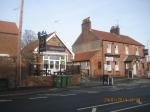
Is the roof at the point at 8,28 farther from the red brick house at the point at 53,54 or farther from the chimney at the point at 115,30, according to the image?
the chimney at the point at 115,30

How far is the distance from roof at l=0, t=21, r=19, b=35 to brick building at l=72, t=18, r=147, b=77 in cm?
1357

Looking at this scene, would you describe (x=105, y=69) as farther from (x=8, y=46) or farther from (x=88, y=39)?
(x=8, y=46)

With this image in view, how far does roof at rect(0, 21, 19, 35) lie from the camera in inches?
1328

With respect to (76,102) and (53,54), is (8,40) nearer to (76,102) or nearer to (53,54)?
(53,54)

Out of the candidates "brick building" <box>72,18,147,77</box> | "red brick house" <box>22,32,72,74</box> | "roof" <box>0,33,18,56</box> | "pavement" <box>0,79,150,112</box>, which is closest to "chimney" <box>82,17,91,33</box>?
"brick building" <box>72,18,147,77</box>

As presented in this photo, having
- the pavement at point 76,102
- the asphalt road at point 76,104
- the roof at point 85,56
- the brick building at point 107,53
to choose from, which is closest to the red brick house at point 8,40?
the pavement at point 76,102

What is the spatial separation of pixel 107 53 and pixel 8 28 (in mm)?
18218

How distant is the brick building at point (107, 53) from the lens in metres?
40.5

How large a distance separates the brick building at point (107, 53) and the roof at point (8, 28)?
13.6m

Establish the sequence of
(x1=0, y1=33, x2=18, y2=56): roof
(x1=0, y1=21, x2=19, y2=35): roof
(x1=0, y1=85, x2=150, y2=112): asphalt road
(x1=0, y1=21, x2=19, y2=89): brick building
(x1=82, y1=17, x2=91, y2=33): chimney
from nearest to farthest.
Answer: (x1=0, y1=85, x2=150, y2=112): asphalt road
(x1=0, y1=21, x2=19, y2=89): brick building
(x1=0, y1=33, x2=18, y2=56): roof
(x1=0, y1=21, x2=19, y2=35): roof
(x1=82, y1=17, x2=91, y2=33): chimney

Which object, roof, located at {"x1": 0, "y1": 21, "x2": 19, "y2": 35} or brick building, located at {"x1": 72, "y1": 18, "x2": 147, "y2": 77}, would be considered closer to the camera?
roof, located at {"x1": 0, "y1": 21, "x2": 19, "y2": 35}

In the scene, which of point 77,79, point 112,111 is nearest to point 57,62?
point 77,79

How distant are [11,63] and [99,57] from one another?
21104mm

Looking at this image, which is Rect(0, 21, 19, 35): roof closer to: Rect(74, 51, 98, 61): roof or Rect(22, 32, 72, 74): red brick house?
Rect(22, 32, 72, 74): red brick house
